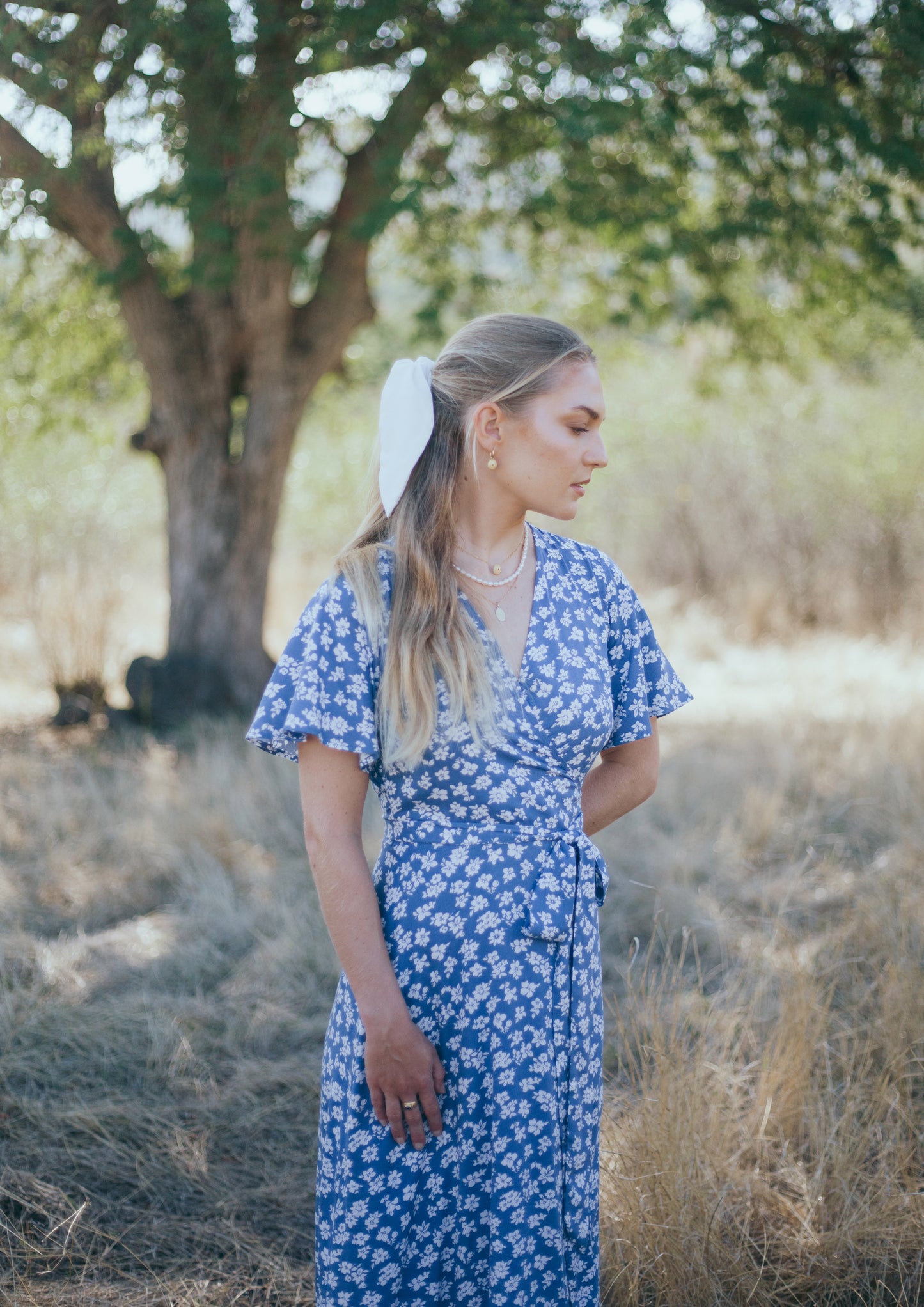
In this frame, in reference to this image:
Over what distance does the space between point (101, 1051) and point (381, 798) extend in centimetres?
201

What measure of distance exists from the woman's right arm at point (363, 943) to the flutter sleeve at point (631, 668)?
21.6 inches

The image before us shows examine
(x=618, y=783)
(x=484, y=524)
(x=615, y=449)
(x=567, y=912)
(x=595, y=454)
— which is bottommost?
(x=567, y=912)

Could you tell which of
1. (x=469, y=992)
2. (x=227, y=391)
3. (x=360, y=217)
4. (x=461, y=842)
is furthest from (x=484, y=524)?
(x=227, y=391)

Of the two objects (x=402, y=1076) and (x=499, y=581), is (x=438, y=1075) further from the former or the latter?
(x=499, y=581)

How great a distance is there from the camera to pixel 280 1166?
2816mm

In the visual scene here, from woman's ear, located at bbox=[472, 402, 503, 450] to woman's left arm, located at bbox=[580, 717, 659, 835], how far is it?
2.02 ft

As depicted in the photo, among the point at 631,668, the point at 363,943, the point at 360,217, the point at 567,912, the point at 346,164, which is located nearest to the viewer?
the point at 363,943

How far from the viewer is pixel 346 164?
6.44 meters

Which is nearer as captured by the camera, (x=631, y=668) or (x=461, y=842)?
(x=461, y=842)

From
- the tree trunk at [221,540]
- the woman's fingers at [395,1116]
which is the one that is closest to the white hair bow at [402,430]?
the woman's fingers at [395,1116]

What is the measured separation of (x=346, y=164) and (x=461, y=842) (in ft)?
19.2

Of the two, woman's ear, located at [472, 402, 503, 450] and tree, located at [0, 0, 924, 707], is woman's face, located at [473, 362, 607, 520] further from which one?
tree, located at [0, 0, 924, 707]

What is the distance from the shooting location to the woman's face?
1.74 metres

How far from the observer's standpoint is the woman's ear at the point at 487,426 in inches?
68.2
